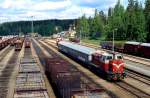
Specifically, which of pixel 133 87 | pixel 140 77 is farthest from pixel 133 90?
pixel 140 77

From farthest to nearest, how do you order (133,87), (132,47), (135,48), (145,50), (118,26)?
(118,26) → (132,47) → (135,48) → (145,50) → (133,87)

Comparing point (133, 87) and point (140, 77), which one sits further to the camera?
point (140, 77)

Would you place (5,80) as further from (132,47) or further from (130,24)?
(130,24)

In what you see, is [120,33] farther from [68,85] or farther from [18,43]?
[68,85]

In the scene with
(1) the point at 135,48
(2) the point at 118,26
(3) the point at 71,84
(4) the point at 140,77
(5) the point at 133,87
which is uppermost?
(2) the point at 118,26

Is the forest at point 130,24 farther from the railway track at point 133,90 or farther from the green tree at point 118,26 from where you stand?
the railway track at point 133,90

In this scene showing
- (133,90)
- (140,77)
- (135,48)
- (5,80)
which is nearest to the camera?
(133,90)

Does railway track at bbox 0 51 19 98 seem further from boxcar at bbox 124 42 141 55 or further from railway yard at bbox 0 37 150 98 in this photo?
boxcar at bbox 124 42 141 55

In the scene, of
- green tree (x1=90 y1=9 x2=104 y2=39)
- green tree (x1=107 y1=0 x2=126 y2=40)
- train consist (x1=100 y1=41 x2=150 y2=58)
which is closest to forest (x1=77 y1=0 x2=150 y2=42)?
green tree (x1=107 y1=0 x2=126 y2=40)

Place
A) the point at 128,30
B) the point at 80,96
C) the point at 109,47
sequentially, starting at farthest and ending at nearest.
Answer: the point at 128,30
the point at 109,47
the point at 80,96

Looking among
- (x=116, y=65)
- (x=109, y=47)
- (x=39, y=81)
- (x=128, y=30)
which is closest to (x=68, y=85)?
(x=39, y=81)

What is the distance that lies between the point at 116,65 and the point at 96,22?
460 ft

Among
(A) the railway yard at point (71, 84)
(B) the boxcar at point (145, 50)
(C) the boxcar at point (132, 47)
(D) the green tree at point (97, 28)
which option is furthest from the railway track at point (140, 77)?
(D) the green tree at point (97, 28)

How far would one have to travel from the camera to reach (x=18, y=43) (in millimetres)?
101812
